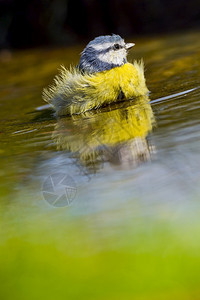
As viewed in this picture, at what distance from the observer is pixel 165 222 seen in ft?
5.10

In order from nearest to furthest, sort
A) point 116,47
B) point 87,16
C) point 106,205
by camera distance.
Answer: point 106,205, point 116,47, point 87,16

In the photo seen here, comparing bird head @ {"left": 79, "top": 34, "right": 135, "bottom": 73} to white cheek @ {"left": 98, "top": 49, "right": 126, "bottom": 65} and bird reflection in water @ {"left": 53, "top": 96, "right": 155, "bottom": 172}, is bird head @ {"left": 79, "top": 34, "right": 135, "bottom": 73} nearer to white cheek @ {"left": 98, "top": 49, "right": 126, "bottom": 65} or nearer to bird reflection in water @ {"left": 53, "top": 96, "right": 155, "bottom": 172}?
white cheek @ {"left": 98, "top": 49, "right": 126, "bottom": 65}

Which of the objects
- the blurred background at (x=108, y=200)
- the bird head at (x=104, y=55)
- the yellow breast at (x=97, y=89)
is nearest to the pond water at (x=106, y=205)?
the blurred background at (x=108, y=200)

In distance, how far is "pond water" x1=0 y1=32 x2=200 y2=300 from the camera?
1.34 metres

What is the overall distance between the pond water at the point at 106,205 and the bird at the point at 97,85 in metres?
0.30

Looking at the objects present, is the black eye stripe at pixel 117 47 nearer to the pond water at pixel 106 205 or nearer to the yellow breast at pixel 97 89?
the yellow breast at pixel 97 89

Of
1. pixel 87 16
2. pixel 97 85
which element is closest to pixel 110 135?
pixel 97 85

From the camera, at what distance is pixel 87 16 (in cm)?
845

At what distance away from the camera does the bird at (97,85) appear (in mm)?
3785

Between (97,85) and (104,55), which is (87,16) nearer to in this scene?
(104,55)

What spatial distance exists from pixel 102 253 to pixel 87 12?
7.49 meters

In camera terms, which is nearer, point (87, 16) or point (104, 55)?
point (104, 55)

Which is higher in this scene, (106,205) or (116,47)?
(116,47)

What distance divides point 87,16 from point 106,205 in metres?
7.16
